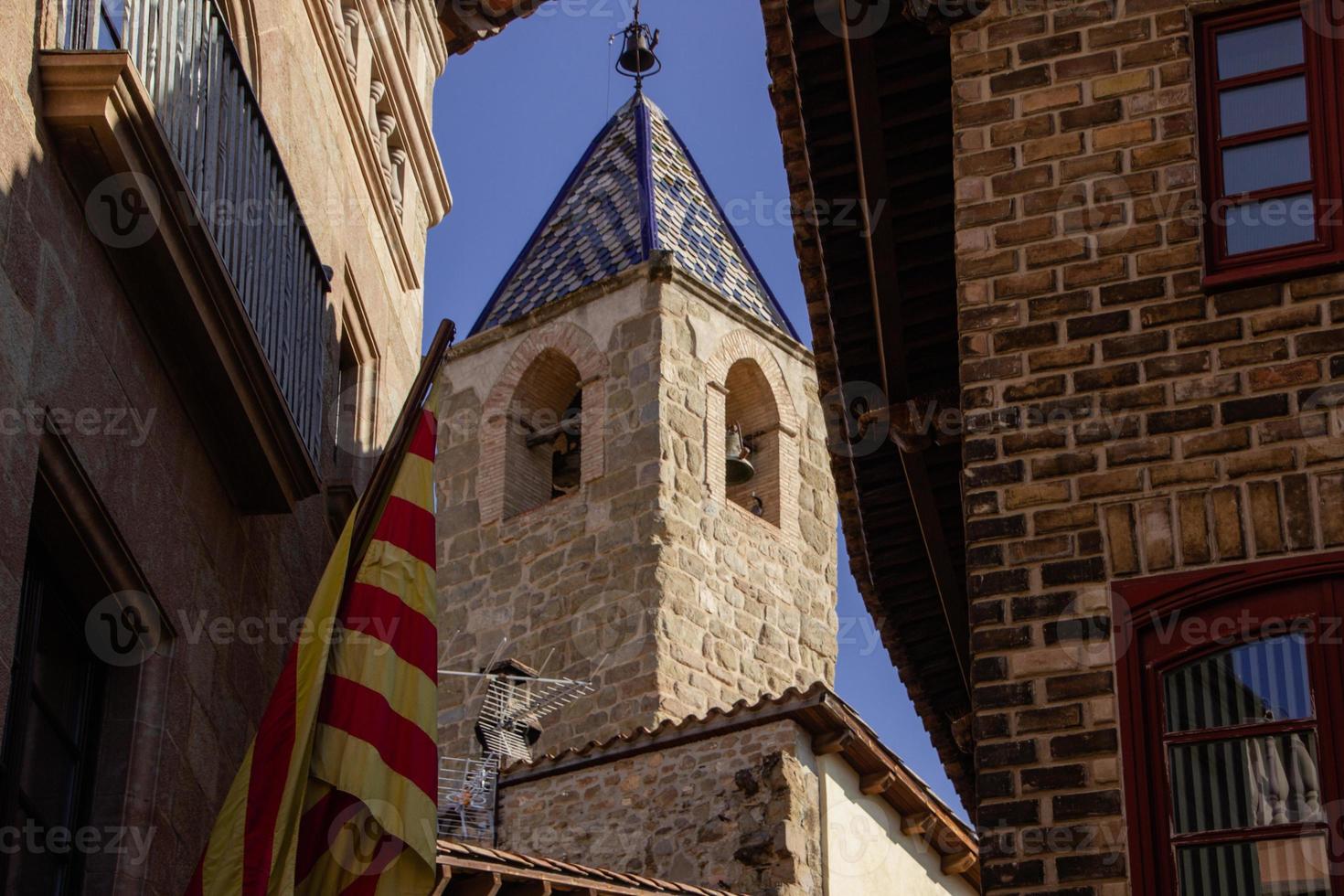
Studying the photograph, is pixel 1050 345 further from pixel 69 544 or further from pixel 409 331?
pixel 409 331

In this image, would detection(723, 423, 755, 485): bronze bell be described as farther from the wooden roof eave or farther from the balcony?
the balcony

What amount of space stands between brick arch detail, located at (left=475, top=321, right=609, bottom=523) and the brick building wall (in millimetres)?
17332

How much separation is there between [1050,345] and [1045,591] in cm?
84

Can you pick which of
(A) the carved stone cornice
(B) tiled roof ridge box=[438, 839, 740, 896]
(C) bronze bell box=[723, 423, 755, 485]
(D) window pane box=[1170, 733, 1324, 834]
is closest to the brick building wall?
(D) window pane box=[1170, 733, 1324, 834]

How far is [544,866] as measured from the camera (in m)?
13.7

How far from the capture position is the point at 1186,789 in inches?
279

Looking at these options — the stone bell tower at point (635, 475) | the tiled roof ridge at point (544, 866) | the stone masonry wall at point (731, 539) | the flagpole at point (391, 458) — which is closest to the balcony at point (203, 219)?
the flagpole at point (391, 458)

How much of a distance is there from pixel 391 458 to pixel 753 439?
1930 centimetres

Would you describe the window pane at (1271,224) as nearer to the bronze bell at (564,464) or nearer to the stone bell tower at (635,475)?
the stone bell tower at (635,475)

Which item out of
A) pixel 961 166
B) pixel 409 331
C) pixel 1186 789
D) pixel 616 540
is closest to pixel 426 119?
pixel 409 331

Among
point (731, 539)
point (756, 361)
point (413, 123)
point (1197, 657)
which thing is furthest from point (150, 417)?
point (756, 361)

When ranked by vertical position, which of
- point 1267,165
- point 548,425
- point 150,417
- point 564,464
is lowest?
point 150,417

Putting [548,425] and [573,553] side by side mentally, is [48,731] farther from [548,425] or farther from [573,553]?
[548,425]

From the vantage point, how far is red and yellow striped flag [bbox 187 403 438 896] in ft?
24.3
